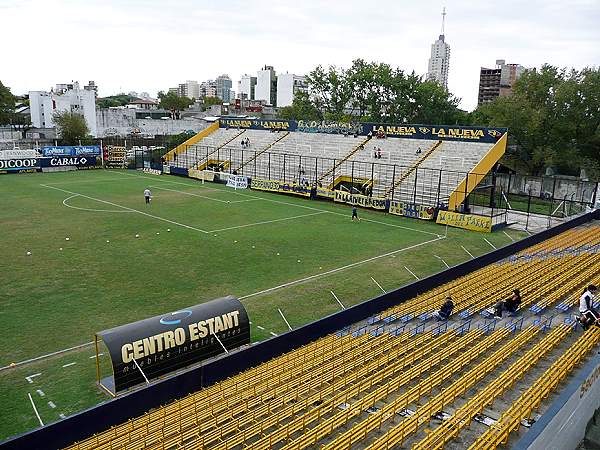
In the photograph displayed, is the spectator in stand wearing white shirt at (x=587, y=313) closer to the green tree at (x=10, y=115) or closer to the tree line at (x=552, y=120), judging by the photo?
the tree line at (x=552, y=120)

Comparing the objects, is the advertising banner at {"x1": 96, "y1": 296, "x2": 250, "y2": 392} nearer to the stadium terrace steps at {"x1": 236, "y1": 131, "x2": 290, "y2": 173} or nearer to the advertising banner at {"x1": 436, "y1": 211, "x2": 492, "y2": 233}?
Answer: the advertising banner at {"x1": 436, "y1": 211, "x2": 492, "y2": 233}

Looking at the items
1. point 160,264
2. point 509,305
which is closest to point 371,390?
point 509,305

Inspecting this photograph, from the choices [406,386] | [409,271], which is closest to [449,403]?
[406,386]

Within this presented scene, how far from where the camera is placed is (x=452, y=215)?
3603 cm

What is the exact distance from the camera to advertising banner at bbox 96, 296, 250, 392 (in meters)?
12.5

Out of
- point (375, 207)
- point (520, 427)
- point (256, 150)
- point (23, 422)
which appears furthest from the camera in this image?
point (256, 150)

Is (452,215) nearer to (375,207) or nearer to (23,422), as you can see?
(375,207)

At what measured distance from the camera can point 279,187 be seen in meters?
49.8

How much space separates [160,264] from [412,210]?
2144cm

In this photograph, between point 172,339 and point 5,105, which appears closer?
point 172,339

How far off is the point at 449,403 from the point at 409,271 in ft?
43.7

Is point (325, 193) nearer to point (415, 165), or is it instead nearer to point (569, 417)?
point (415, 165)

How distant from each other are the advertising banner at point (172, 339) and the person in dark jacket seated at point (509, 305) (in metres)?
8.38

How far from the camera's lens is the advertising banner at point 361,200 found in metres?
41.5
